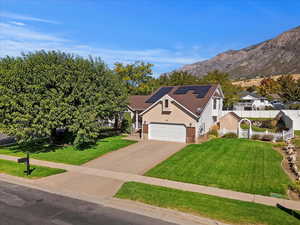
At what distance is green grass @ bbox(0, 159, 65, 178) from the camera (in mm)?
13406

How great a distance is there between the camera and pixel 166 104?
2308 cm

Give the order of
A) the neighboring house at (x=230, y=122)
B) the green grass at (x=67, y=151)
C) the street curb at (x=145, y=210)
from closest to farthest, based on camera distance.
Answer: the street curb at (x=145, y=210)
the green grass at (x=67, y=151)
the neighboring house at (x=230, y=122)

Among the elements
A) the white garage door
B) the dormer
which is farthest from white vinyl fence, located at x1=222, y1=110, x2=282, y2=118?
the dormer

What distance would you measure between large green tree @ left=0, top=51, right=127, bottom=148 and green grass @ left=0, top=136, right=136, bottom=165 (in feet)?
4.37

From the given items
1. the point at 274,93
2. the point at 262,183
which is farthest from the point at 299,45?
the point at 262,183

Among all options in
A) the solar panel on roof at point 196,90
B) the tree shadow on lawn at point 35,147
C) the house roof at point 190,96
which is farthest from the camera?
the solar panel on roof at point 196,90

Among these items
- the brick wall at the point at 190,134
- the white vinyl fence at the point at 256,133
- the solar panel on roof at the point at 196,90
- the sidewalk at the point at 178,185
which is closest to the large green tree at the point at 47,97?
the sidewalk at the point at 178,185

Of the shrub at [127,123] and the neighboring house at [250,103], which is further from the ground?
the neighboring house at [250,103]

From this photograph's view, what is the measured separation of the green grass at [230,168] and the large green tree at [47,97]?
829 cm

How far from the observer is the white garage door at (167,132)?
22516 mm

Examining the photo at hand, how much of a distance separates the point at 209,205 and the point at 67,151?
1428 cm

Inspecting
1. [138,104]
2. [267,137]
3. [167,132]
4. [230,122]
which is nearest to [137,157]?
[167,132]

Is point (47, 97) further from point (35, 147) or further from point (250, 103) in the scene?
point (250, 103)

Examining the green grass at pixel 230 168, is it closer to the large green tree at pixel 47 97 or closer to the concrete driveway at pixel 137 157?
the concrete driveway at pixel 137 157
